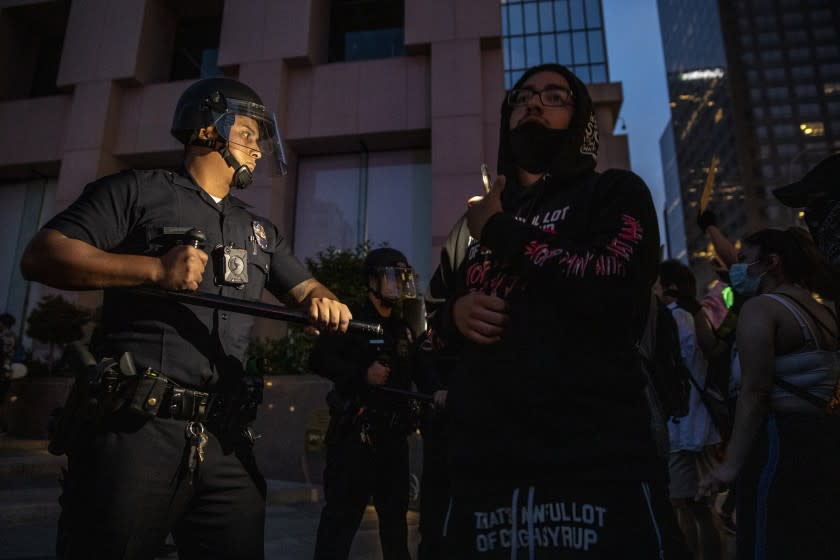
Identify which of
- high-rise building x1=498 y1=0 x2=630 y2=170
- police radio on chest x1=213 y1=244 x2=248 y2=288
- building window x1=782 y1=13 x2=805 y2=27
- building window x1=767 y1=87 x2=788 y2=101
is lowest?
police radio on chest x1=213 y1=244 x2=248 y2=288

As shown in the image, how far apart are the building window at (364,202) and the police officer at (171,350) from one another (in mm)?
10472

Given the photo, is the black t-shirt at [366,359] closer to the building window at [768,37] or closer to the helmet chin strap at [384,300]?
the helmet chin strap at [384,300]

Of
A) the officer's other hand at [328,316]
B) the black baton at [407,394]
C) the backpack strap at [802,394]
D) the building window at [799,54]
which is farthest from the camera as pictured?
the building window at [799,54]

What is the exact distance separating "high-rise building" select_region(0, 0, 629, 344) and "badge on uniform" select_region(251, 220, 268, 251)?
9.10 m

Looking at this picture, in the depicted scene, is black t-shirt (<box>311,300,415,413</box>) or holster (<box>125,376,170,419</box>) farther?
black t-shirt (<box>311,300,415,413</box>)

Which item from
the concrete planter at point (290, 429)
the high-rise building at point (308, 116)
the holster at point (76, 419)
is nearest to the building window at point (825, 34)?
the high-rise building at point (308, 116)

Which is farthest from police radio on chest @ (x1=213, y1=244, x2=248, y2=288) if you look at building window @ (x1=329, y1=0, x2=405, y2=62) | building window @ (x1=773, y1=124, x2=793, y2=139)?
building window @ (x1=773, y1=124, x2=793, y2=139)

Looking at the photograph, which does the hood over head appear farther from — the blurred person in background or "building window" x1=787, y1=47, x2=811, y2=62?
"building window" x1=787, y1=47, x2=811, y2=62

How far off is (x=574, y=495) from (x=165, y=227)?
71.1 inches

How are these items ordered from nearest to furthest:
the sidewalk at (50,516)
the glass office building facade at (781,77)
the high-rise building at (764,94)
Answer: the sidewalk at (50,516), the high-rise building at (764,94), the glass office building facade at (781,77)

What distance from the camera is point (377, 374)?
380cm

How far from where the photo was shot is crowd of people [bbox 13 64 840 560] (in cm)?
137

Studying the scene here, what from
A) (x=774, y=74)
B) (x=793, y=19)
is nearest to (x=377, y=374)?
(x=774, y=74)

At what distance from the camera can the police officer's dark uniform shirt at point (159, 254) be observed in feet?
6.51
